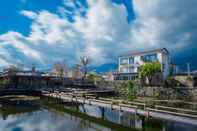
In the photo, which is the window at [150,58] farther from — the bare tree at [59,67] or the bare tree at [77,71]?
the bare tree at [59,67]

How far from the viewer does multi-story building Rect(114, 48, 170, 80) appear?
4444 centimetres

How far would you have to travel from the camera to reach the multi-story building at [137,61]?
4444cm

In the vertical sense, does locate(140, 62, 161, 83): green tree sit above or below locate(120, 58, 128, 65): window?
below

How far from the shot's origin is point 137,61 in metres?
48.8

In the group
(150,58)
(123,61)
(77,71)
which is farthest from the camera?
(77,71)

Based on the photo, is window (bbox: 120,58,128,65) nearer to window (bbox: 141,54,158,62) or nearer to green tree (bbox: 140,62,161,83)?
window (bbox: 141,54,158,62)

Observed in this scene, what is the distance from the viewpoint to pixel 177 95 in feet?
114

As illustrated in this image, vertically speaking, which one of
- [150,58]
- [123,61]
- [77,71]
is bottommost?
[77,71]

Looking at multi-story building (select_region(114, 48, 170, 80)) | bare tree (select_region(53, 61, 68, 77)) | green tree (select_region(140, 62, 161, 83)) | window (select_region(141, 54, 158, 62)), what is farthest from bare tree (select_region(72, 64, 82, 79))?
green tree (select_region(140, 62, 161, 83))

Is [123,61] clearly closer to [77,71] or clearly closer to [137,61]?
[137,61]

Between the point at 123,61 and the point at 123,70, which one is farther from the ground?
the point at 123,61

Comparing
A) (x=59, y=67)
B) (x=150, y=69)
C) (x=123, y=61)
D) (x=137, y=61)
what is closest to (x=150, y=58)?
(x=137, y=61)

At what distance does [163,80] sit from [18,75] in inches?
1153

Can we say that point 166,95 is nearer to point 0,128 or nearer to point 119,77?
point 119,77
